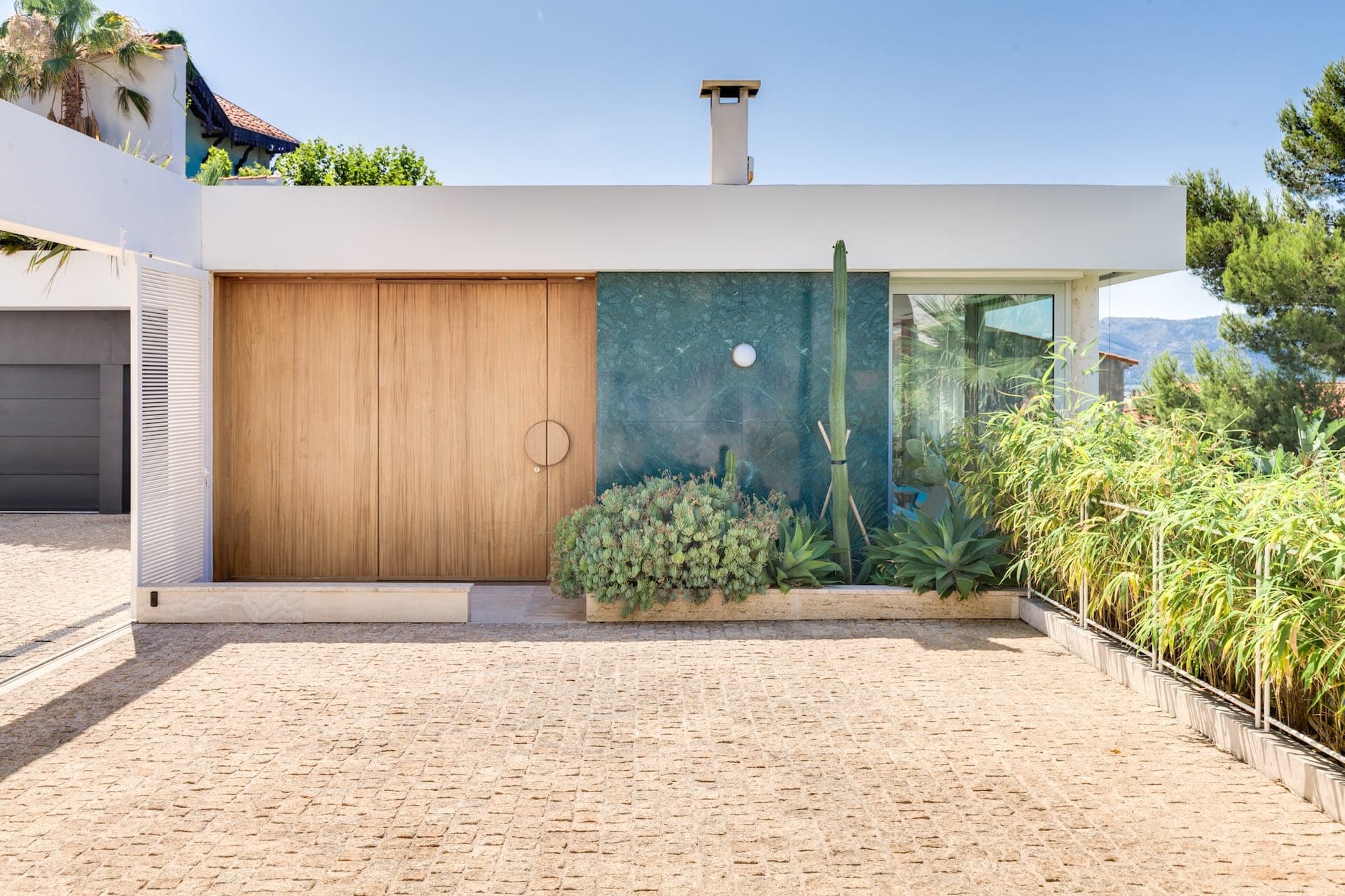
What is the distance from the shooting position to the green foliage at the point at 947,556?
7.11m

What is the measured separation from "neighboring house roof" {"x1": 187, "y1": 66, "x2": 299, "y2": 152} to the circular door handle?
20.4m

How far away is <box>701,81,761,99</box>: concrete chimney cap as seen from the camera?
8.53 meters

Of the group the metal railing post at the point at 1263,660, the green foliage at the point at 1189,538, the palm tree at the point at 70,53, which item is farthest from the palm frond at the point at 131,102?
the metal railing post at the point at 1263,660

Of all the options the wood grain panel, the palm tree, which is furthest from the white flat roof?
the palm tree

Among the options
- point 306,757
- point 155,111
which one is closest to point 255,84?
point 155,111

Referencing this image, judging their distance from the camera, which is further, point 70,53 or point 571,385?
point 70,53

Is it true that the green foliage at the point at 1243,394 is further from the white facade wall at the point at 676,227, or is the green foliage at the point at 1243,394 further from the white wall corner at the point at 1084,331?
the white facade wall at the point at 676,227

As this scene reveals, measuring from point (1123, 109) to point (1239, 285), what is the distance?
7.06 meters

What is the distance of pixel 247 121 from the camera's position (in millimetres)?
28172

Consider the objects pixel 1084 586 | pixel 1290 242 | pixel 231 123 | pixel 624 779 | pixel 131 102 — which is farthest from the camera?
pixel 231 123

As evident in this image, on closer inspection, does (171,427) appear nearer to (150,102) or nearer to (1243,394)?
(1243,394)

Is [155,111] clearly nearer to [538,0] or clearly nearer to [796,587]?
[538,0]

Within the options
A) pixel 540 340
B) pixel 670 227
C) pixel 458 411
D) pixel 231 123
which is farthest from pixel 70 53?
pixel 670 227

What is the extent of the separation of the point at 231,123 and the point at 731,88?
881 inches
